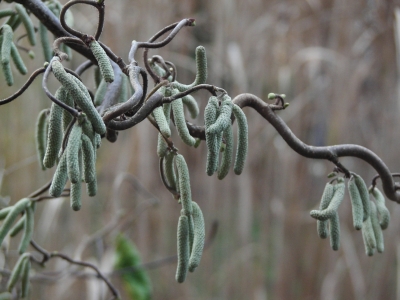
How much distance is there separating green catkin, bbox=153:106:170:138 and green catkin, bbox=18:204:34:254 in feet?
0.83

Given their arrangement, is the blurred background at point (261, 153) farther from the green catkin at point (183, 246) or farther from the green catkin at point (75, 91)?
the green catkin at point (75, 91)

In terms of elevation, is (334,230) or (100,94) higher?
(100,94)

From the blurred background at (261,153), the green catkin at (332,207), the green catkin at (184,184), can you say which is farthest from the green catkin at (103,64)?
the blurred background at (261,153)

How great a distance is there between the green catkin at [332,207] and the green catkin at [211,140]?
4.4 inches

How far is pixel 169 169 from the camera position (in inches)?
18.7

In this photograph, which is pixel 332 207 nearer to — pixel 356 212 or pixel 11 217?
pixel 356 212

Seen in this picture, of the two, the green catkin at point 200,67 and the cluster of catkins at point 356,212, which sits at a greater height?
the green catkin at point 200,67

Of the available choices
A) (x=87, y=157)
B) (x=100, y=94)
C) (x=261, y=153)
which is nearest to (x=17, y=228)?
(x=100, y=94)

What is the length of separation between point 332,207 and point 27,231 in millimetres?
348

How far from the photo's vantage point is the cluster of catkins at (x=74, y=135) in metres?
0.33

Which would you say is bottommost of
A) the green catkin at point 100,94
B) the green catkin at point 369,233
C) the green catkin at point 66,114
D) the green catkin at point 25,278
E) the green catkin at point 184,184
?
the green catkin at point 25,278

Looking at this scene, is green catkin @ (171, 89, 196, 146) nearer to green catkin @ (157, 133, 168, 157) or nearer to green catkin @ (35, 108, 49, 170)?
green catkin @ (157, 133, 168, 157)

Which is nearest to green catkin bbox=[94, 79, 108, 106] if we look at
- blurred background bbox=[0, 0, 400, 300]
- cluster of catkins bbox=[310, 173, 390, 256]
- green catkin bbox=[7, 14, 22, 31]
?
green catkin bbox=[7, 14, 22, 31]

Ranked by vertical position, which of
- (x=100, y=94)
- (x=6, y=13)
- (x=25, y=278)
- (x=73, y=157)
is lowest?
(x=25, y=278)
